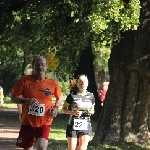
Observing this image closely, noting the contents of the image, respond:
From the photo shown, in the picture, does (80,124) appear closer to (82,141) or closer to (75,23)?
(82,141)

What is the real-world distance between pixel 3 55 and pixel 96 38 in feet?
84.2

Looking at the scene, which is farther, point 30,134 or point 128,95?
point 128,95

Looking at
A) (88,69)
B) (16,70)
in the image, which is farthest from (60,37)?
(16,70)

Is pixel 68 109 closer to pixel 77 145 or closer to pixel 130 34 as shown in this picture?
pixel 77 145

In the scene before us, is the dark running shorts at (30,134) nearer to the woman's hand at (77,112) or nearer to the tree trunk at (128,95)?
the woman's hand at (77,112)

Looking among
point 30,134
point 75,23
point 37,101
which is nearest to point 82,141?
point 30,134

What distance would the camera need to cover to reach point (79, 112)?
10133 mm

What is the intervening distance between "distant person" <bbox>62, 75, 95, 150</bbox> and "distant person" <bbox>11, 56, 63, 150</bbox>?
3.97 feet

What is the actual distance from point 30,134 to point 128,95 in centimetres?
619

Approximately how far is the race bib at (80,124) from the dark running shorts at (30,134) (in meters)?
1.22

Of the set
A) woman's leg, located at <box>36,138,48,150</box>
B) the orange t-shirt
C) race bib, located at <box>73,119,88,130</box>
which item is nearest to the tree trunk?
race bib, located at <box>73,119,88,130</box>

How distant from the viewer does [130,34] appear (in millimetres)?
14773

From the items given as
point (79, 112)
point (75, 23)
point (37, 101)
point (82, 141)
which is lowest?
point (82, 141)

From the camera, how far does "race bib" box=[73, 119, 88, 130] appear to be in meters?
10.1
